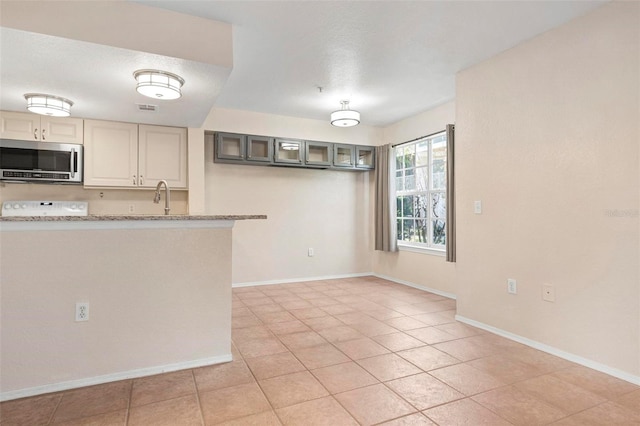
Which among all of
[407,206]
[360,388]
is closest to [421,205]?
[407,206]

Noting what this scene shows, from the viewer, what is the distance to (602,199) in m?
2.36

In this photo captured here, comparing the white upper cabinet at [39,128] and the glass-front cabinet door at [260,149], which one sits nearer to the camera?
the white upper cabinet at [39,128]

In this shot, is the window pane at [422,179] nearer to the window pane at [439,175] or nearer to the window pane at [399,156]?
the window pane at [439,175]

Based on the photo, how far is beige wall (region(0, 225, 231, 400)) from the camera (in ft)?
6.54

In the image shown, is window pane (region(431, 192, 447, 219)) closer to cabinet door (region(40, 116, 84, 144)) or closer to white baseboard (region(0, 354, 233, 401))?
white baseboard (region(0, 354, 233, 401))

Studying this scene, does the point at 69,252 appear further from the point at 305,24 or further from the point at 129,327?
the point at 305,24

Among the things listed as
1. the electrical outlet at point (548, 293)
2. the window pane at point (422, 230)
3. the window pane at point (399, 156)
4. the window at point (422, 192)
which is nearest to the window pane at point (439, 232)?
the window at point (422, 192)

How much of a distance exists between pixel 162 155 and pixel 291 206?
6.24ft

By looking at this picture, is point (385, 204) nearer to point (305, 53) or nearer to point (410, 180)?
point (410, 180)

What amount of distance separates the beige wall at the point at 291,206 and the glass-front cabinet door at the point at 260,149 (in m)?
0.12

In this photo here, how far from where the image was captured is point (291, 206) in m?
5.29

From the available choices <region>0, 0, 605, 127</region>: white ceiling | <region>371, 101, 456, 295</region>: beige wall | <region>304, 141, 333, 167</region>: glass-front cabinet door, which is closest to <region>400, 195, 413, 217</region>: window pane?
<region>371, 101, 456, 295</region>: beige wall

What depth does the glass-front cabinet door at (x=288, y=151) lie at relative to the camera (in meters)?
4.90

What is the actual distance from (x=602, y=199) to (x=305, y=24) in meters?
2.40
